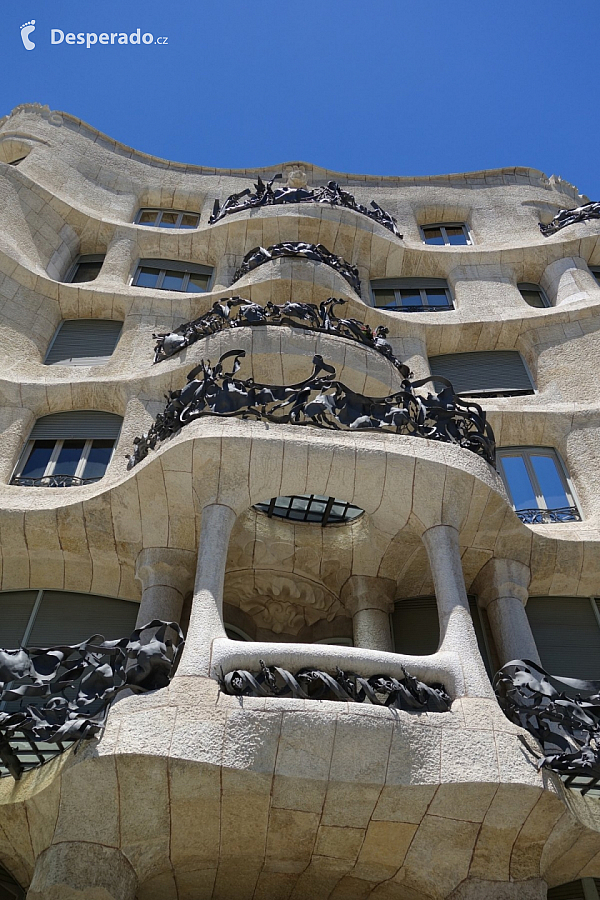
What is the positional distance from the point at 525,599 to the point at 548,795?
358 centimetres

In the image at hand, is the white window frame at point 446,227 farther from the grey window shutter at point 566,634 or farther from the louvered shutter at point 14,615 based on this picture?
the louvered shutter at point 14,615

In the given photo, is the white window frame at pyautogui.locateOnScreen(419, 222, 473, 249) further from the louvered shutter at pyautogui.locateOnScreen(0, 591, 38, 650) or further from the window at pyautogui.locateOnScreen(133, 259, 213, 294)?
the louvered shutter at pyautogui.locateOnScreen(0, 591, 38, 650)

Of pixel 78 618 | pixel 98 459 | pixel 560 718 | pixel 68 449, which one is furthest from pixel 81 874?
pixel 68 449

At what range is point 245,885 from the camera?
772 cm

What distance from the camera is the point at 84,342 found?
14.8m

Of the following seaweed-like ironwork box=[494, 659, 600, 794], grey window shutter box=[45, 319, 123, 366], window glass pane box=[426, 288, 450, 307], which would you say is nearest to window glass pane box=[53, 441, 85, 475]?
grey window shutter box=[45, 319, 123, 366]

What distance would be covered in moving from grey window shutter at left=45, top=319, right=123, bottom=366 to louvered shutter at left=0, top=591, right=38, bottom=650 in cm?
507

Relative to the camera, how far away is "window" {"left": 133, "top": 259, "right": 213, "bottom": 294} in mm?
16766

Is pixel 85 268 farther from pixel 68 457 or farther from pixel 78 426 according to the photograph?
pixel 68 457

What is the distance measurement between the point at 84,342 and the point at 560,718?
10738 mm

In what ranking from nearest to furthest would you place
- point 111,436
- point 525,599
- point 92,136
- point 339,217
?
point 525,599 → point 111,436 → point 339,217 → point 92,136

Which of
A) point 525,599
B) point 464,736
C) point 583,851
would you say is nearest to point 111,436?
point 525,599

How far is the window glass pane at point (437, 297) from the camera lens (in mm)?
16797

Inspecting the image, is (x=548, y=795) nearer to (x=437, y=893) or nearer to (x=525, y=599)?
(x=437, y=893)
